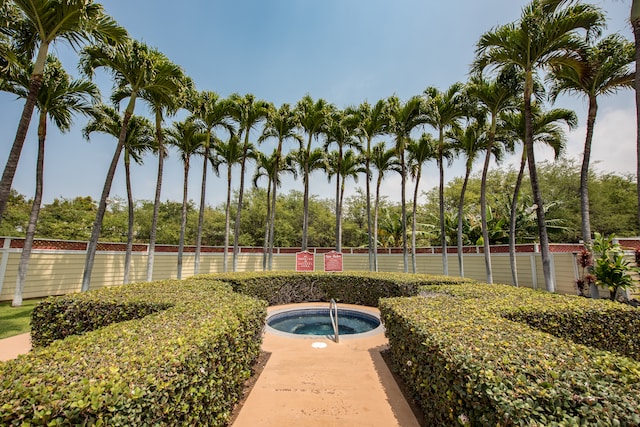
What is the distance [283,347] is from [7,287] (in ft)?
37.5

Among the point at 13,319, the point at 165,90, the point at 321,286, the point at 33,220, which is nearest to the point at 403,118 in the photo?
the point at 321,286

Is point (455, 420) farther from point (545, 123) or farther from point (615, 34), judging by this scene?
point (545, 123)

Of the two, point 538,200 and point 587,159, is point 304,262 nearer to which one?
point 538,200

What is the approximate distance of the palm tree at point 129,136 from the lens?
11797mm

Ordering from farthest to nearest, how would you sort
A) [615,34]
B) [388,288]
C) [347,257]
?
[347,257], [388,288], [615,34]

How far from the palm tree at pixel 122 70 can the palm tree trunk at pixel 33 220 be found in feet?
5.97

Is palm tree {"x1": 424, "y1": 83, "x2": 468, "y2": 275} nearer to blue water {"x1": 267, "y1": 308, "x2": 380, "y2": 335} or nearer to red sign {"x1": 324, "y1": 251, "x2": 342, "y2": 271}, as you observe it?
red sign {"x1": 324, "y1": 251, "x2": 342, "y2": 271}

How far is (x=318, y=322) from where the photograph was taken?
903 cm

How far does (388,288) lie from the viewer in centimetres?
912

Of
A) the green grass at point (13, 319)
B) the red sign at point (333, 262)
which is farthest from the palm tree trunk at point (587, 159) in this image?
the green grass at point (13, 319)

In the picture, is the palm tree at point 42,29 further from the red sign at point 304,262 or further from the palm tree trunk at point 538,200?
the palm tree trunk at point 538,200

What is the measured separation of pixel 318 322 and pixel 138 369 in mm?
7543

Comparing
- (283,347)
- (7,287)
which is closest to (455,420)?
(283,347)

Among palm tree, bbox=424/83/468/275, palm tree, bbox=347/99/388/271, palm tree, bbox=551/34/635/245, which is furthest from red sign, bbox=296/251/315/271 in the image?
palm tree, bbox=551/34/635/245
